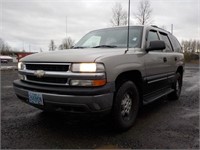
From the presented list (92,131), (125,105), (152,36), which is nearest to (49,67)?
(92,131)

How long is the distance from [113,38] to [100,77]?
5.78ft

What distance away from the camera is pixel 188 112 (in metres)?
4.96

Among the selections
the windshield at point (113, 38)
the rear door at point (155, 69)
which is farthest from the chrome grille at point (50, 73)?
the rear door at point (155, 69)

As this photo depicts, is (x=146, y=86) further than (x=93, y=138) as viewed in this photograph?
Yes

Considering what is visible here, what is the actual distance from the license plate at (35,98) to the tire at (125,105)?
3.47ft

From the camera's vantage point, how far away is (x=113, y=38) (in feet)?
15.2

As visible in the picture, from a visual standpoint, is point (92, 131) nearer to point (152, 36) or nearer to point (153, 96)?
point (153, 96)

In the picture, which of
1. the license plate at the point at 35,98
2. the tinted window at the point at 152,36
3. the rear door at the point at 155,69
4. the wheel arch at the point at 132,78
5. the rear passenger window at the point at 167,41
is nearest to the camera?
the license plate at the point at 35,98

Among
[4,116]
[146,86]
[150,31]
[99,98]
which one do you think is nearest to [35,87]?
[99,98]

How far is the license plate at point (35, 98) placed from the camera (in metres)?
3.29

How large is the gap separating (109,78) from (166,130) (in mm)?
1403

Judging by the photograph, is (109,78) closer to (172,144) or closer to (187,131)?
(172,144)

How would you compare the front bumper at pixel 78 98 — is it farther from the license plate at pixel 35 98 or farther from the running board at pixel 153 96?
the running board at pixel 153 96

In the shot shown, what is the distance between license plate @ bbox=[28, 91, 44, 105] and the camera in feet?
10.8
